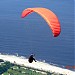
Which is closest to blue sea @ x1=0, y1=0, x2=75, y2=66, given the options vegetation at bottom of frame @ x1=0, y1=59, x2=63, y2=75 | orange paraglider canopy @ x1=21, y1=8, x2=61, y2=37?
vegetation at bottom of frame @ x1=0, y1=59, x2=63, y2=75

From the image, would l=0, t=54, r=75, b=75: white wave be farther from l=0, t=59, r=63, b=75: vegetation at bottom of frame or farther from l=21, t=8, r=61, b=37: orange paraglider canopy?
l=21, t=8, r=61, b=37: orange paraglider canopy

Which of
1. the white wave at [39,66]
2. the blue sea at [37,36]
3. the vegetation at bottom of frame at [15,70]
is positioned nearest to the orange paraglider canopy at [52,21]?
the vegetation at bottom of frame at [15,70]

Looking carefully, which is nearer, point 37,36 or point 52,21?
point 52,21

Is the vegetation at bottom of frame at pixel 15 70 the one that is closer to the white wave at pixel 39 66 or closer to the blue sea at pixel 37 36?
the white wave at pixel 39 66

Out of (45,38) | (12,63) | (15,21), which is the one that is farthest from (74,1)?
(12,63)

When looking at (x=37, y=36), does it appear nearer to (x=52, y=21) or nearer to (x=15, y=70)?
(x=15, y=70)

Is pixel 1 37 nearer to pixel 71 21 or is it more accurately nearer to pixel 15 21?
pixel 15 21

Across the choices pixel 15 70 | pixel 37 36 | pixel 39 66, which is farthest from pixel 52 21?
pixel 37 36

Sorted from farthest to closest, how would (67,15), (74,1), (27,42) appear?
(74,1)
(67,15)
(27,42)

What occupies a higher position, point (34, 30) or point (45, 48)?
point (34, 30)
